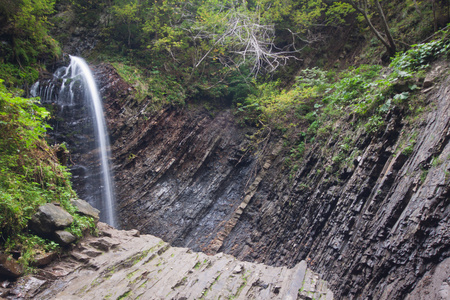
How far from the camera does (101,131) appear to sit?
10.4 m

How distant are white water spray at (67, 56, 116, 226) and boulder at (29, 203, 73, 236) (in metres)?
5.22

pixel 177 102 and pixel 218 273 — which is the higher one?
pixel 177 102

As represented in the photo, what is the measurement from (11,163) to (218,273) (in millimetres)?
4871

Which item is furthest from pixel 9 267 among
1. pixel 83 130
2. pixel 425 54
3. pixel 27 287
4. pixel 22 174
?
pixel 425 54

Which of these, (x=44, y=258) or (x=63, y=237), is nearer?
(x=44, y=258)

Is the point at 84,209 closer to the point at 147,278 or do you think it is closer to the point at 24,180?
the point at 24,180

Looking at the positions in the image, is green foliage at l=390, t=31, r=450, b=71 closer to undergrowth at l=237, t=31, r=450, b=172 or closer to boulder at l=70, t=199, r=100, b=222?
undergrowth at l=237, t=31, r=450, b=172

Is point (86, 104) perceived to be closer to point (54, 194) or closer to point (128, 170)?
point (128, 170)

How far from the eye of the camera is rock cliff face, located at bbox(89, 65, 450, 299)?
308cm

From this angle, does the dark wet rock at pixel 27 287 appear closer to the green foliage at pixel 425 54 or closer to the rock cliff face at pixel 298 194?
the rock cliff face at pixel 298 194

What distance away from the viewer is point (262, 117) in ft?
36.5

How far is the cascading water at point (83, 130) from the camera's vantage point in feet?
31.0

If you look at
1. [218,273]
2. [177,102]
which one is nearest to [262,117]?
[177,102]

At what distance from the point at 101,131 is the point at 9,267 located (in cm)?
798
